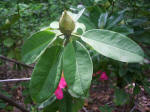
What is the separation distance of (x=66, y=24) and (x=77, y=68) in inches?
5.4

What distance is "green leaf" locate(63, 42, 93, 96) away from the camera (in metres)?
0.47

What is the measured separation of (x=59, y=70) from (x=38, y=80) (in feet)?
0.22

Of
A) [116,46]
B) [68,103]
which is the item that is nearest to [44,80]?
[116,46]

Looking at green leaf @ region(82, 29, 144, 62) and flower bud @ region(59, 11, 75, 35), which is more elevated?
flower bud @ region(59, 11, 75, 35)

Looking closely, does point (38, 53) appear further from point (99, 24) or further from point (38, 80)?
point (99, 24)

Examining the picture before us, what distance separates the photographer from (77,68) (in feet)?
1.64

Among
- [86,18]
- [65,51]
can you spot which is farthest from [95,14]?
[65,51]

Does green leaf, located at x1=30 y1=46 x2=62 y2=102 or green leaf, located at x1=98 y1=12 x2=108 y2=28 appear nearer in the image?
green leaf, located at x1=30 y1=46 x2=62 y2=102

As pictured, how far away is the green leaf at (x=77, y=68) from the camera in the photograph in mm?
473

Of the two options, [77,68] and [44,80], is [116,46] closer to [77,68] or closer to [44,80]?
[77,68]

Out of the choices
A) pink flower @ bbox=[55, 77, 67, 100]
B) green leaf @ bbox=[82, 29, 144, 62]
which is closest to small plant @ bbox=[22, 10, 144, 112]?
green leaf @ bbox=[82, 29, 144, 62]

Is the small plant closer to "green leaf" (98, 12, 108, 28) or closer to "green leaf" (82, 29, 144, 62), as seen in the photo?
"green leaf" (82, 29, 144, 62)

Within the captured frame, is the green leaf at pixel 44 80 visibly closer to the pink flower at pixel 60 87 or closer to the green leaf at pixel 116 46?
the green leaf at pixel 116 46

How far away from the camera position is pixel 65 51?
0.55 meters
